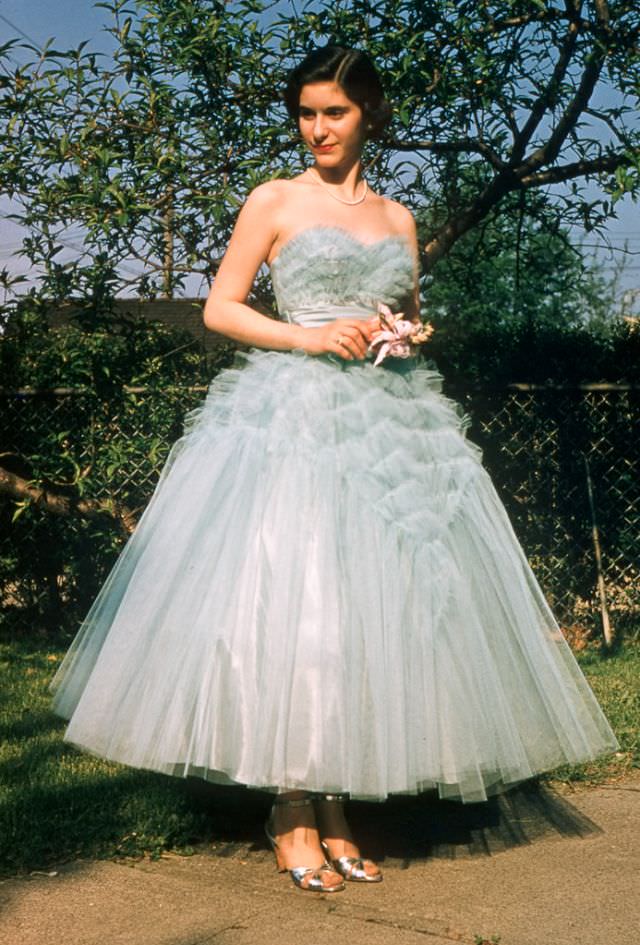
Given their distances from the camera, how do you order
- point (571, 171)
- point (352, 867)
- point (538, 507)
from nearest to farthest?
point (352, 867), point (571, 171), point (538, 507)

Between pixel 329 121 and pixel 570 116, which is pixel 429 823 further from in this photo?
pixel 570 116

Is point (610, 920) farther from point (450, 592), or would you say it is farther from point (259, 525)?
point (259, 525)

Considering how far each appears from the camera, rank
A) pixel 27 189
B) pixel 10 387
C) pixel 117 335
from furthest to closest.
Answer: pixel 10 387 → pixel 117 335 → pixel 27 189

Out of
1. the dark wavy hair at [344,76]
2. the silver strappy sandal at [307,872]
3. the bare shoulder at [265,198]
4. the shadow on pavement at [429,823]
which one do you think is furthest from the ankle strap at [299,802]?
the dark wavy hair at [344,76]

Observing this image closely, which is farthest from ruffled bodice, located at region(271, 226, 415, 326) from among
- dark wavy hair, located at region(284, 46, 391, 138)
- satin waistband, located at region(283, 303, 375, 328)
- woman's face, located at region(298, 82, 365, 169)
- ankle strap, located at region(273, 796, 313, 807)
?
ankle strap, located at region(273, 796, 313, 807)

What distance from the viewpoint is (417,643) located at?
9.97ft

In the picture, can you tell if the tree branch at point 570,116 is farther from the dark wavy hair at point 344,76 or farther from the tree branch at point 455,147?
the dark wavy hair at point 344,76

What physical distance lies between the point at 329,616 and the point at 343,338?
0.78 meters

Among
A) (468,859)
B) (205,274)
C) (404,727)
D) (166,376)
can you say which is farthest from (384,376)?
(166,376)

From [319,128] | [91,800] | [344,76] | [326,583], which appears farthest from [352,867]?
[344,76]

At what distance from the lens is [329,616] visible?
9.83ft

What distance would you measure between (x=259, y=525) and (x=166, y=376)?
12.1ft

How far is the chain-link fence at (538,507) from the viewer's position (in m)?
7.05

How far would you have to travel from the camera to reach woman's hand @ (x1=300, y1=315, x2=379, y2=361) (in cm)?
325
